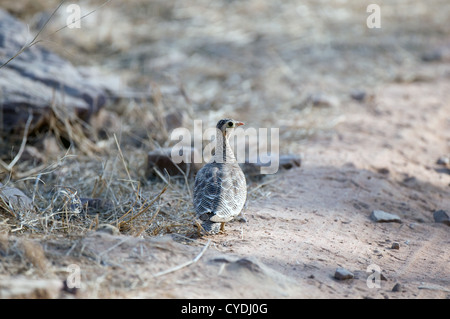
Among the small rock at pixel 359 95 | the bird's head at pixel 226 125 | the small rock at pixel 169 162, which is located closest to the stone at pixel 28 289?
the bird's head at pixel 226 125

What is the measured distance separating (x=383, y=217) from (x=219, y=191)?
1784 mm

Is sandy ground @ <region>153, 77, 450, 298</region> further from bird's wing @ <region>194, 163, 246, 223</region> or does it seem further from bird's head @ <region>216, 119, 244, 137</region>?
bird's head @ <region>216, 119, 244, 137</region>

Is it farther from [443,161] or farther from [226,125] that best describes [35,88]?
[443,161]

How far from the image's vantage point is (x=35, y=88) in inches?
283

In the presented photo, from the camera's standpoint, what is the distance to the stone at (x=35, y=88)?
6961 millimetres

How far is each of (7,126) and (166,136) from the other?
6.76 feet

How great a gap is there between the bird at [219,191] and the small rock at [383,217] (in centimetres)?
144

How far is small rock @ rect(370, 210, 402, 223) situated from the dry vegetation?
116cm

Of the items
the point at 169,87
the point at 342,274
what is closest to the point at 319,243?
the point at 342,274

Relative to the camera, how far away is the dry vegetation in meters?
4.77

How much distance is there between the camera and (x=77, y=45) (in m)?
11.0

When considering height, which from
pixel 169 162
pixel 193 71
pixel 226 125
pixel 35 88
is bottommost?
pixel 169 162
